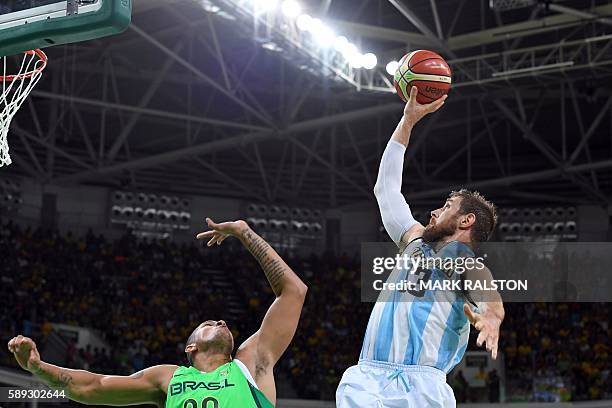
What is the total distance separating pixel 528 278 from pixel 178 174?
11222 mm

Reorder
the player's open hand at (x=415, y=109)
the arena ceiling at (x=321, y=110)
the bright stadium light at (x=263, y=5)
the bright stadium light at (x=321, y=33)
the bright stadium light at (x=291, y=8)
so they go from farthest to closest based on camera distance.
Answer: the arena ceiling at (x=321, y=110) → the bright stadium light at (x=321, y=33) → the bright stadium light at (x=291, y=8) → the bright stadium light at (x=263, y=5) → the player's open hand at (x=415, y=109)

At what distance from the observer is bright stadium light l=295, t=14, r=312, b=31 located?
1558cm

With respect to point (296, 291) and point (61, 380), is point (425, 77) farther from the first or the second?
point (61, 380)

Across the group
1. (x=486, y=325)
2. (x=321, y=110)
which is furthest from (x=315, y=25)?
(x=486, y=325)

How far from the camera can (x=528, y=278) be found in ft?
74.8

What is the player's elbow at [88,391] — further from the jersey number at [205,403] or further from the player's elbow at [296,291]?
the player's elbow at [296,291]

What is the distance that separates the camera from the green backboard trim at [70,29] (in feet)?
18.5

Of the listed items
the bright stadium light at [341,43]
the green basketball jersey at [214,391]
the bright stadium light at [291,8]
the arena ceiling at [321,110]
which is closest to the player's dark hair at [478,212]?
the green basketball jersey at [214,391]

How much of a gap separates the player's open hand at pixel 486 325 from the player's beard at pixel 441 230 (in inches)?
20.4

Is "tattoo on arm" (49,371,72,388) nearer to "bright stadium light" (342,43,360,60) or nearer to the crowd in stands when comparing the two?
the crowd in stands

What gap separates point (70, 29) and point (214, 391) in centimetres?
280

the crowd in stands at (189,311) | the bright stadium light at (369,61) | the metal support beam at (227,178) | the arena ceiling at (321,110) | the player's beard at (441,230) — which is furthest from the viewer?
the metal support beam at (227,178)

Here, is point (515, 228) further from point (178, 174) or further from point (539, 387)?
point (539, 387)

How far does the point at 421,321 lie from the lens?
3.86 metres
